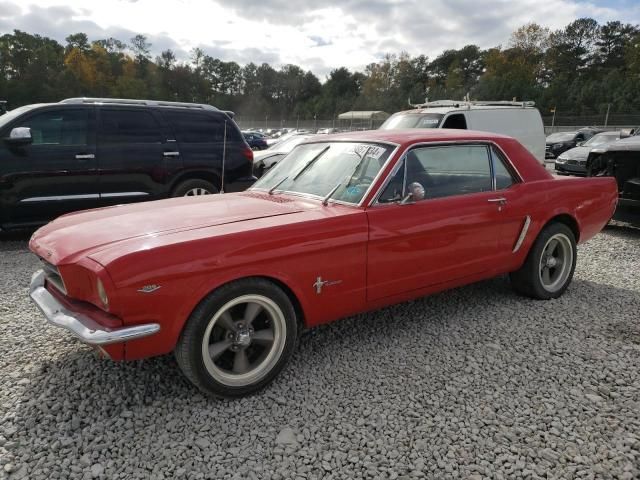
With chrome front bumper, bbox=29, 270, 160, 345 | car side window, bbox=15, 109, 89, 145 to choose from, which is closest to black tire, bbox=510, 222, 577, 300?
chrome front bumper, bbox=29, 270, 160, 345

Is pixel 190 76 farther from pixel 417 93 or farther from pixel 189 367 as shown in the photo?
pixel 189 367

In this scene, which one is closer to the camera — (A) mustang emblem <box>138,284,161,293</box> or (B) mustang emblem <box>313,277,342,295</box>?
(A) mustang emblem <box>138,284,161,293</box>

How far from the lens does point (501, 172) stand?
151 inches

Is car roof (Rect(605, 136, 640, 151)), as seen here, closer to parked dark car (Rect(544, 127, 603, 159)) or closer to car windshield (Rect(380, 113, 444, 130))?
car windshield (Rect(380, 113, 444, 130))

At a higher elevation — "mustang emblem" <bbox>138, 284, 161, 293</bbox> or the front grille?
"mustang emblem" <bbox>138, 284, 161, 293</bbox>

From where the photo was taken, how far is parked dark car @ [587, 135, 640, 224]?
6.25m

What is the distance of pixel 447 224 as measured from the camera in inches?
131

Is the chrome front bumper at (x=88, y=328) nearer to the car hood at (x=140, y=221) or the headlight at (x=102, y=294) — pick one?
the headlight at (x=102, y=294)

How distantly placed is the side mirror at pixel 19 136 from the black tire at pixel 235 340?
14.3ft

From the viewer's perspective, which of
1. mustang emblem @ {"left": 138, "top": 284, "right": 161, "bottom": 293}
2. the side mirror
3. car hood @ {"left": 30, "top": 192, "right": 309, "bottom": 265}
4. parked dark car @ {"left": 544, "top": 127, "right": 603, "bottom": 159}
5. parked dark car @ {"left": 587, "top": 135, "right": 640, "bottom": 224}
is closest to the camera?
mustang emblem @ {"left": 138, "top": 284, "right": 161, "bottom": 293}

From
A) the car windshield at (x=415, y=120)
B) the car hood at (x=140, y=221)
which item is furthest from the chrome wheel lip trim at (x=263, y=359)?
the car windshield at (x=415, y=120)

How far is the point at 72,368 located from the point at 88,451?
2.86ft

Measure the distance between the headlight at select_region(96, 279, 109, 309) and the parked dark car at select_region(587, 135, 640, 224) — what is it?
6.70m

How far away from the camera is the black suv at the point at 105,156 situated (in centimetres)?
552
